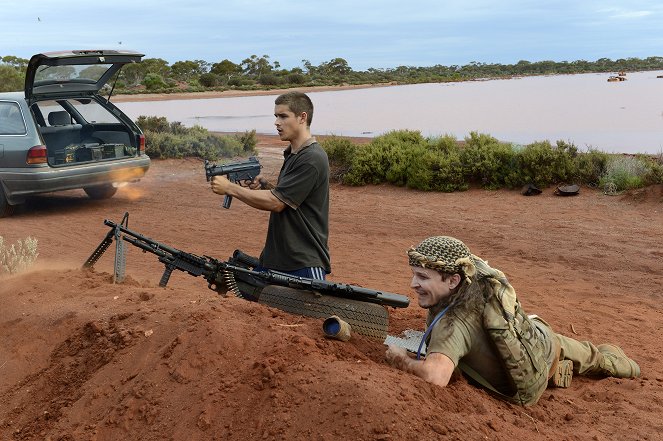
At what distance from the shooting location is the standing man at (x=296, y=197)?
5266mm

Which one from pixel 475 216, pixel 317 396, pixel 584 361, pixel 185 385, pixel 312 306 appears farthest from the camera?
pixel 475 216

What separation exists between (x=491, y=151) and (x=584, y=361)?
10226mm

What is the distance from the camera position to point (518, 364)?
14.3 feet

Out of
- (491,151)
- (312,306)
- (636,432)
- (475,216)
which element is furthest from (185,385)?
(491,151)

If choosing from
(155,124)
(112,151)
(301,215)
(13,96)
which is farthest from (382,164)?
(301,215)

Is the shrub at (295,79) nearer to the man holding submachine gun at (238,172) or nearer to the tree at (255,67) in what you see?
the tree at (255,67)

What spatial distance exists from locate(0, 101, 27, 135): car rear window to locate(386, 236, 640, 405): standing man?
9112mm

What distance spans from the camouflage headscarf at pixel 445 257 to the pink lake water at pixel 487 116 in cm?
1822

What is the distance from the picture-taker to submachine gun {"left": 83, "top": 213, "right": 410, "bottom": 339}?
477 centimetres

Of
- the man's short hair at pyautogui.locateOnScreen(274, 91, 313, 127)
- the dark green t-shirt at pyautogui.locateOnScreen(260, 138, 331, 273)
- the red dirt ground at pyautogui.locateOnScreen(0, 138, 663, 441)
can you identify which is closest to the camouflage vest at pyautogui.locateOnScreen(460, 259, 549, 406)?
the red dirt ground at pyautogui.locateOnScreen(0, 138, 663, 441)

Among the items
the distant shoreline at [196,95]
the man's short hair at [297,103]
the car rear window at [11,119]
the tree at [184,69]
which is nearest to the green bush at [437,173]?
the car rear window at [11,119]

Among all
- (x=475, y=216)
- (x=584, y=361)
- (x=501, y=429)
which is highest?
(x=501, y=429)

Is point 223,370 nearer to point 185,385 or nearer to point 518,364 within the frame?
point 185,385

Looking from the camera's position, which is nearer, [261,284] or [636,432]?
[636,432]
